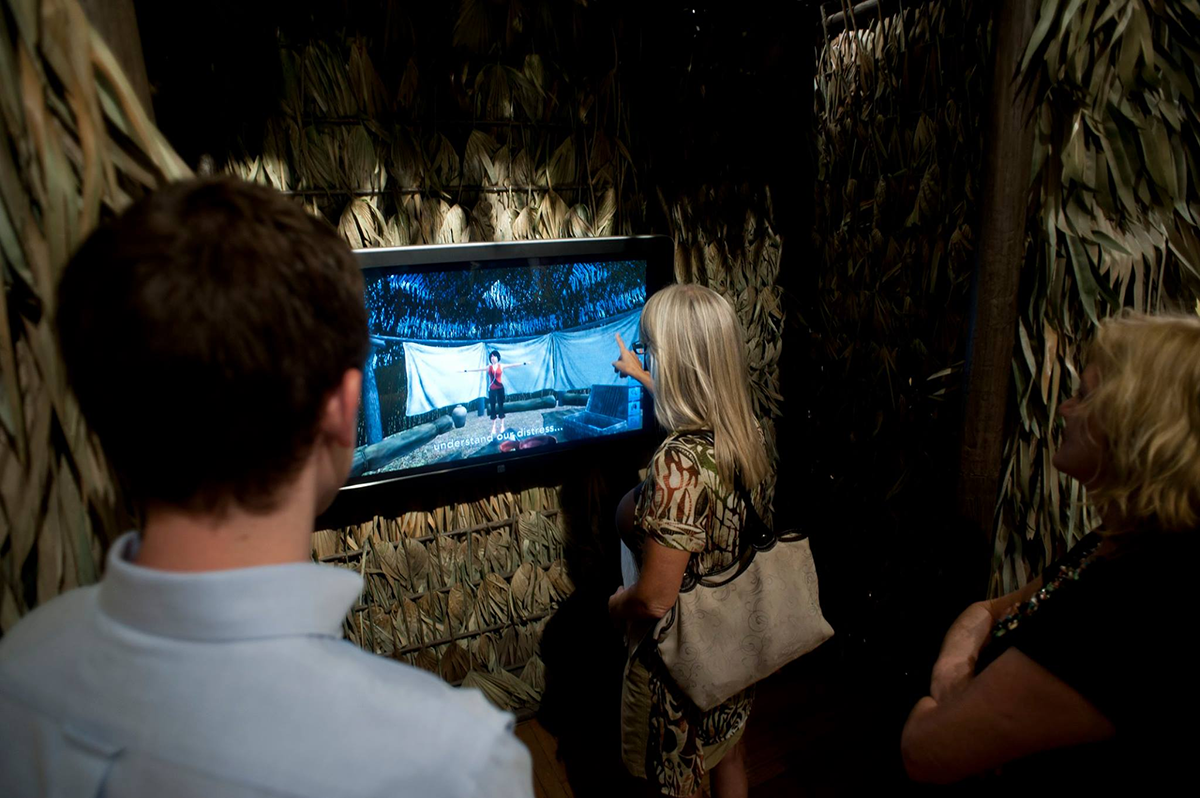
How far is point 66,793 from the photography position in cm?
47

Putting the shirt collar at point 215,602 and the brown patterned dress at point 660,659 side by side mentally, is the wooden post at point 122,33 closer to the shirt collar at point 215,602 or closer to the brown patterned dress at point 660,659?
the shirt collar at point 215,602

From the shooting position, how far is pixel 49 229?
0.69 m

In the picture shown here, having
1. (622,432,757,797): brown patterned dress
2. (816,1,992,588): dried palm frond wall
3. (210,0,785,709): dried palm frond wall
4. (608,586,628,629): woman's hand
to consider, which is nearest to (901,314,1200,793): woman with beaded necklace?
(622,432,757,797): brown patterned dress

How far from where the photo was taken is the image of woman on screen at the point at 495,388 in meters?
1.84

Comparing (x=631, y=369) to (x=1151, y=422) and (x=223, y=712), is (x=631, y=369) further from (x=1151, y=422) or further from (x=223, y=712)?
(x=223, y=712)

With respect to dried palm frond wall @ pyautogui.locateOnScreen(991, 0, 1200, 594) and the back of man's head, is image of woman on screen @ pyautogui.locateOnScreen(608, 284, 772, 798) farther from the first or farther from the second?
the back of man's head

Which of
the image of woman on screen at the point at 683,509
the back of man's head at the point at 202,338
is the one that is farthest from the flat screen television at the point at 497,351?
the back of man's head at the point at 202,338

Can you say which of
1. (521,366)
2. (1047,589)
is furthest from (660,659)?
(521,366)

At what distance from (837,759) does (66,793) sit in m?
2.12

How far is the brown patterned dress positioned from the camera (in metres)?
1.32

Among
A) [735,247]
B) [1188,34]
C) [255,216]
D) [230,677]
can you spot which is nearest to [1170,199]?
[1188,34]

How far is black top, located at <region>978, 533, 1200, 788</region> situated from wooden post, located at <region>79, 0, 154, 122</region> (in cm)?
131

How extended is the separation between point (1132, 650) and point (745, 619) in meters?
0.78

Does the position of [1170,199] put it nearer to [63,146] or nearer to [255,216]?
[255,216]
